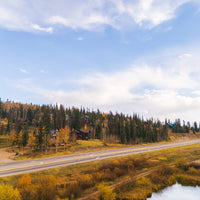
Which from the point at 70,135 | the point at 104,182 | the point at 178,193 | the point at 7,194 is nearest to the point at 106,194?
the point at 104,182

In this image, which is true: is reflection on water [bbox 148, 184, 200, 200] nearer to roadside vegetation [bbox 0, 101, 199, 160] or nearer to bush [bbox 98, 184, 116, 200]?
bush [bbox 98, 184, 116, 200]

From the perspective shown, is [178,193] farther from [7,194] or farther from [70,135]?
[70,135]

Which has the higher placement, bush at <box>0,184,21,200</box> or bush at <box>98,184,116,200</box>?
bush at <box>0,184,21,200</box>

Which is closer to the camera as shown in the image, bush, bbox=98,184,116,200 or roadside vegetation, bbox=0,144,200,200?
bush, bbox=98,184,116,200

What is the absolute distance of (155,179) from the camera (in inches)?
895

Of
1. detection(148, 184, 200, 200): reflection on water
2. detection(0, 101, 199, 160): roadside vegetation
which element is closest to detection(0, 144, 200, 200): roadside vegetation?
detection(148, 184, 200, 200): reflection on water

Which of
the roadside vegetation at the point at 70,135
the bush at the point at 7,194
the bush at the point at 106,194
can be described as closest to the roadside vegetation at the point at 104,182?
the bush at the point at 106,194

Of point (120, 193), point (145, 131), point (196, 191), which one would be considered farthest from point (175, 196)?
point (145, 131)

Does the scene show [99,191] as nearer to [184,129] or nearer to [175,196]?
[175,196]

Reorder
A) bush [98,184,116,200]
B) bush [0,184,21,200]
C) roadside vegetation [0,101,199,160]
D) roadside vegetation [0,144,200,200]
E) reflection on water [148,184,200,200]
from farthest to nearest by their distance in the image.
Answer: roadside vegetation [0,101,199,160]
reflection on water [148,184,200,200]
roadside vegetation [0,144,200,200]
bush [98,184,116,200]
bush [0,184,21,200]

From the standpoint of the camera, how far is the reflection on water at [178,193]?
1893 cm

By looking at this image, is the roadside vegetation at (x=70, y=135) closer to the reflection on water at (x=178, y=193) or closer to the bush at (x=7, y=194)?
the reflection on water at (x=178, y=193)

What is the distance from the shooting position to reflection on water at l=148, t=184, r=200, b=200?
18.9 meters

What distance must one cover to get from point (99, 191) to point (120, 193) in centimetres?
250
